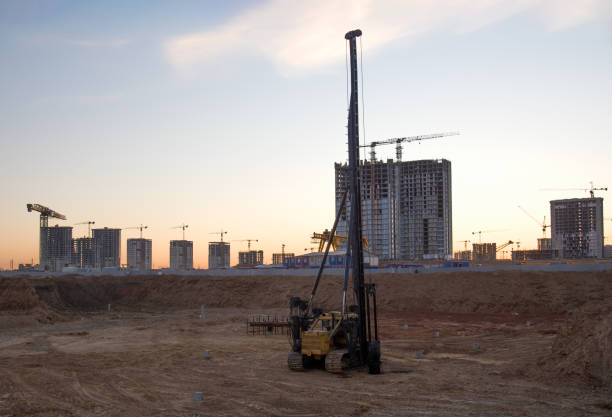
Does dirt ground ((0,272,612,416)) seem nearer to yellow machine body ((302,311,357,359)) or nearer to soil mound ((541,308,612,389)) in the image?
soil mound ((541,308,612,389))

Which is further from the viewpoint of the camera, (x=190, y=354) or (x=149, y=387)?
(x=190, y=354)

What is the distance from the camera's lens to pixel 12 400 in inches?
696

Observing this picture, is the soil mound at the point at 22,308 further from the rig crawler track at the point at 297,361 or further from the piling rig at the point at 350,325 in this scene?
the piling rig at the point at 350,325

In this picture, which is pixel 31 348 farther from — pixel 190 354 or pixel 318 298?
pixel 318 298

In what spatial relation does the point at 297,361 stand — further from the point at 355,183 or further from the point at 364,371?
the point at 355,183

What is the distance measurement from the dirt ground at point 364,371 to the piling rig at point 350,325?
64 centimetres

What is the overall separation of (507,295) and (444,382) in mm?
32325

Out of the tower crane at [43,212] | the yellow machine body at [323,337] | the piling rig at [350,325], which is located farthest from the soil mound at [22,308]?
the tower crane at [43,212]

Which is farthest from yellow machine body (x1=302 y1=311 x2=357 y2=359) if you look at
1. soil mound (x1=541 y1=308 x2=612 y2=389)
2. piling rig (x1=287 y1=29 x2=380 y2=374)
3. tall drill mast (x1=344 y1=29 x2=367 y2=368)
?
soil mound (x1=541 y1=308 x2=612 y2=389)

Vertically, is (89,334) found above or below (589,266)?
below

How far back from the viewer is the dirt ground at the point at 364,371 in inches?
656

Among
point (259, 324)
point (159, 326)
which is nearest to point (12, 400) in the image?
point (259, 324)

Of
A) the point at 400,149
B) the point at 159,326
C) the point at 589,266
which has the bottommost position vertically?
the point at 159,326

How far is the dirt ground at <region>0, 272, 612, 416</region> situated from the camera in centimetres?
1667
